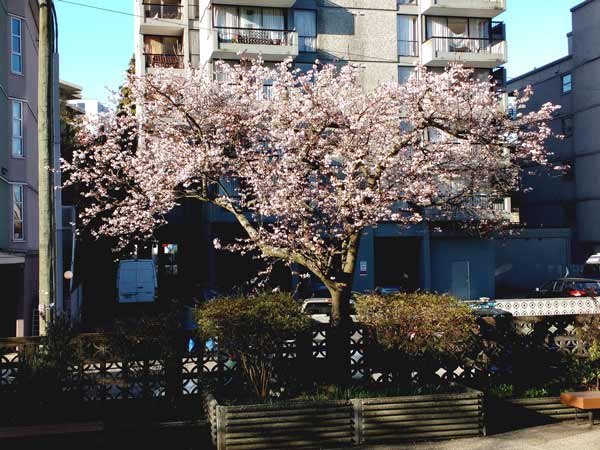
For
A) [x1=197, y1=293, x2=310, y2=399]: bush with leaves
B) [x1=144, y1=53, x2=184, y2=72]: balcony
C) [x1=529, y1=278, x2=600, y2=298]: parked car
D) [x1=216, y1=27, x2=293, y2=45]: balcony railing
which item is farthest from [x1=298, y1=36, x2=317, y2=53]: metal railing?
[x1=197, y1=293, x2=310, y2=399]: bush with leaves

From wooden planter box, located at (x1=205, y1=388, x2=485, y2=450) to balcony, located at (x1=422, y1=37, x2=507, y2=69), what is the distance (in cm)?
3128

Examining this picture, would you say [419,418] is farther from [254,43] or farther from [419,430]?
[254,43]

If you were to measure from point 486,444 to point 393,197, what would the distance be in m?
5.64

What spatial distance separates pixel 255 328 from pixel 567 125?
149ft

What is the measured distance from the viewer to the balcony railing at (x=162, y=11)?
128 feet

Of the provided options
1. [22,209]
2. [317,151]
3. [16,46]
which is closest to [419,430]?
[317,151]

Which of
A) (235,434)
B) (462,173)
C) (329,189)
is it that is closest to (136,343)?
(235,434)

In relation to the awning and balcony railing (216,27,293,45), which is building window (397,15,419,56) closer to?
balcony railing (216,27,293,45)

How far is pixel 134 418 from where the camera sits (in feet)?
35.1

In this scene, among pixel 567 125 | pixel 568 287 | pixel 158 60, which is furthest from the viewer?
pixel 567 125

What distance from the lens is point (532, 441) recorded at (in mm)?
10406

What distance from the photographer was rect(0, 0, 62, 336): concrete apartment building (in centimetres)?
2566

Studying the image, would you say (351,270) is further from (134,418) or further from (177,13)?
(177,13)

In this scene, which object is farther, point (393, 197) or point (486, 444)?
point (393, 197)
